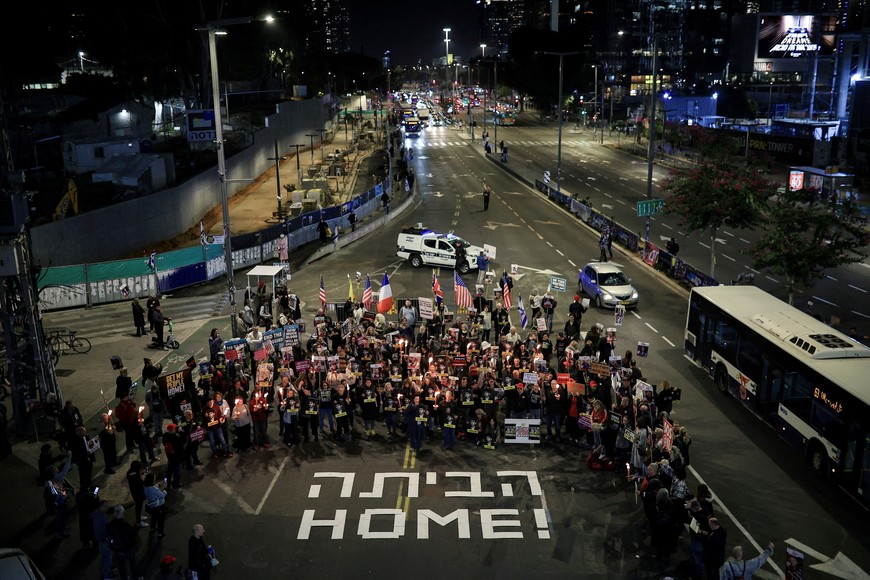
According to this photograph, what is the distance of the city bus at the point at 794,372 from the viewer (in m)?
15.9

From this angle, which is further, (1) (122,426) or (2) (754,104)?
(2) (754,104)

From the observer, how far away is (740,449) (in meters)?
18.8

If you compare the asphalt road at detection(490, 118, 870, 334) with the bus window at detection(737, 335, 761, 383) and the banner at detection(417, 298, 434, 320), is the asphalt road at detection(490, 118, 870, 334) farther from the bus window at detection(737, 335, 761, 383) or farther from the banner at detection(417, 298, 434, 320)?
the banner at detection(417, 298, 434, 320)

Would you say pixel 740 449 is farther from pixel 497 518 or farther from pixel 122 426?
pixel 122 426

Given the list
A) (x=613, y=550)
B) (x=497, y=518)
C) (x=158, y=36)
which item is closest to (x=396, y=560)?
(x=497, y=518)

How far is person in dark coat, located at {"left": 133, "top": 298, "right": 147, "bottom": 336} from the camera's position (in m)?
27.7

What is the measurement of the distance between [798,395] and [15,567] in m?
16.3

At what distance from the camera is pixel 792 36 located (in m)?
86.4

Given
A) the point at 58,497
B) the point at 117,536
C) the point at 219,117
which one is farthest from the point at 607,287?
the point at 117,536

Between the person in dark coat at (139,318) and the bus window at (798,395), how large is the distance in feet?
70.6

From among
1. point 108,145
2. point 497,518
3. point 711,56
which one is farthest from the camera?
point 711,56

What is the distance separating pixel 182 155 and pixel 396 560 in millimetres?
50683

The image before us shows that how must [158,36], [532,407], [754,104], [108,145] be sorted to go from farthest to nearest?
[754,104] → [158,36] → [108,145] → [532,407]

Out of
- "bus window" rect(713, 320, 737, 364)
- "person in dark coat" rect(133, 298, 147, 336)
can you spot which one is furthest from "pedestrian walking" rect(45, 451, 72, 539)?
"bus window" rect(713, 320, 737, 364)
